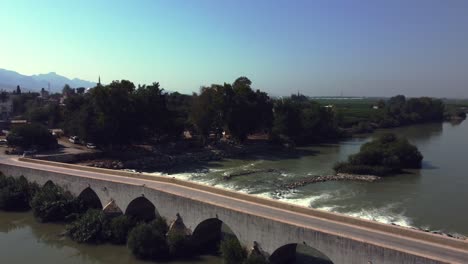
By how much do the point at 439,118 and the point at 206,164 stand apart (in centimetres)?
9289

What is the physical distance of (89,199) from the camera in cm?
2789

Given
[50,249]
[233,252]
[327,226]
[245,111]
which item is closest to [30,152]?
[50,249]

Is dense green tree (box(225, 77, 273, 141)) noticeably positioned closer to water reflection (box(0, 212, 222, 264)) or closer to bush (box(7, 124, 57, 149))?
bush (box(7, 124, 57, 149))

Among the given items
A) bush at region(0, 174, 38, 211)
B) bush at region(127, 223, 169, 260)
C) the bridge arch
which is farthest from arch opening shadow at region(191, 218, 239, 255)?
bush at region(0, 174, 38, 211)

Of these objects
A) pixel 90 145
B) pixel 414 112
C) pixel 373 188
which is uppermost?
pixel 414 112

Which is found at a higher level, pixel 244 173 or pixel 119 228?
pixel 119 228

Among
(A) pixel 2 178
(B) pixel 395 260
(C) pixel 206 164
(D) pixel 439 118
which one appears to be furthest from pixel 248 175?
(D) pixel 439 118

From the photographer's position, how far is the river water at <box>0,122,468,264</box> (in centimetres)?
2217

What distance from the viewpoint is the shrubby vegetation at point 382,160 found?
4056cm

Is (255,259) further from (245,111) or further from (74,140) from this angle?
(74,140)

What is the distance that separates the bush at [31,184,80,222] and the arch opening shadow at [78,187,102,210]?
0.49m

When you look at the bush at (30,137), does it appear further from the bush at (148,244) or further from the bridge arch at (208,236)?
the bridge arch at (208,236)

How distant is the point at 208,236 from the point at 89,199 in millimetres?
10577

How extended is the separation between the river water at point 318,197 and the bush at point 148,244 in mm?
862
